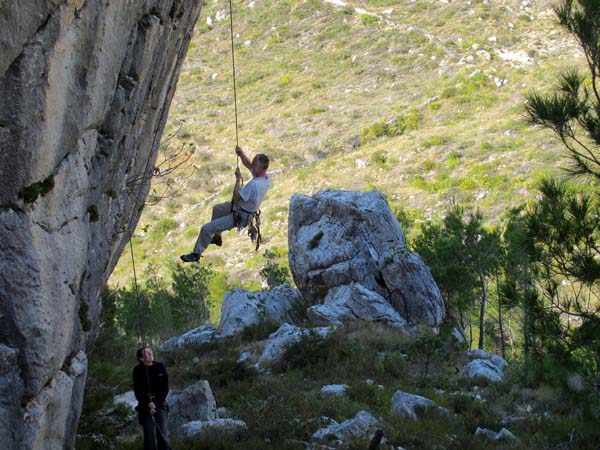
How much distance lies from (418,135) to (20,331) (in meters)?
45.3

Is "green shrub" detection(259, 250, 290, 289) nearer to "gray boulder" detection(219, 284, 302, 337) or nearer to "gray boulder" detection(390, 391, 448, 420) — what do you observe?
"gray boulder" detection(219, 284, 302, 337)

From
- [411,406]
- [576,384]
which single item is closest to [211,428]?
[411,406]

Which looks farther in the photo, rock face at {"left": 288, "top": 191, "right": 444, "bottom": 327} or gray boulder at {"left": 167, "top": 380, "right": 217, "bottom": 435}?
rock face at {"left": 288, "top": 191, "right": 444, "bottom": 327}

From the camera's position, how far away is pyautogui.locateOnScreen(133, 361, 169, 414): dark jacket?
354 inches

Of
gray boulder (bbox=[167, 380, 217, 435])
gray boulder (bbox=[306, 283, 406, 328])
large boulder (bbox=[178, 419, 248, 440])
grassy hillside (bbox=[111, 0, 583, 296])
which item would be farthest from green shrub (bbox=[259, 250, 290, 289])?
large boulder (bbox=[178, 419, 248, 440])

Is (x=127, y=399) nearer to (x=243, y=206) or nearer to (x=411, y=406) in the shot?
(x=243, y=206)

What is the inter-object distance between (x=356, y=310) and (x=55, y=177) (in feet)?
57.6

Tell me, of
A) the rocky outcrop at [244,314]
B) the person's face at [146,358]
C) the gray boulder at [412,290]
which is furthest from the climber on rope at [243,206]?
the gray boulder at [412,290]

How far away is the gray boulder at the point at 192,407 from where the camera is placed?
1284cm

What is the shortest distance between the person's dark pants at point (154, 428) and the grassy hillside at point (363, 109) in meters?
30.0

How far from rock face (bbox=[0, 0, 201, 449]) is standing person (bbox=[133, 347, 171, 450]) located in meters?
1.21

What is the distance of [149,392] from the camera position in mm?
8992

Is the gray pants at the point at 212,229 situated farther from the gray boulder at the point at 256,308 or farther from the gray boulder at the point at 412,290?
the gray boulder at the point at 412,290

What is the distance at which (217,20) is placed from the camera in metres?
77.1
